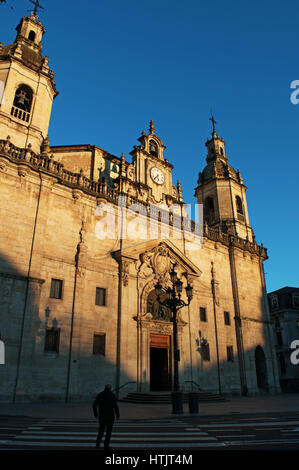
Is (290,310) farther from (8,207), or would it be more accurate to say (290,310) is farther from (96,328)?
(8,207)

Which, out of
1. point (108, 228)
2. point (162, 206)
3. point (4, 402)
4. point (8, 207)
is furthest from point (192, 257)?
point (4, 402)

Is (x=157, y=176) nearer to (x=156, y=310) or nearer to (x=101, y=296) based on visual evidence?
(x=156, y=310)

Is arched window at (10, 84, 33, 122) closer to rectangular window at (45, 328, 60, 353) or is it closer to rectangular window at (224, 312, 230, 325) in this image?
rectangular window at (45, 328, 60, 353)

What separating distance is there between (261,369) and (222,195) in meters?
19.9

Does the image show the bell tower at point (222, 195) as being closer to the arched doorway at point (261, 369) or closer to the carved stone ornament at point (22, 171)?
the arched doorway at point (261, 369)

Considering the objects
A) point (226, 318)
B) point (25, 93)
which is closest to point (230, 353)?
point (226, 318)

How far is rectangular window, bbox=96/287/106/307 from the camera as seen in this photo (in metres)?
23.1

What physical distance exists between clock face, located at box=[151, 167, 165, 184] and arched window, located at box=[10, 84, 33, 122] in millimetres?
12030

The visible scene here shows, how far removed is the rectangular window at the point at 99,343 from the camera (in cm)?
2198

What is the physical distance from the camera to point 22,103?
25.7m

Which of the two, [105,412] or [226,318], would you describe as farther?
[226,318]

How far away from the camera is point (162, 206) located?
3116cm

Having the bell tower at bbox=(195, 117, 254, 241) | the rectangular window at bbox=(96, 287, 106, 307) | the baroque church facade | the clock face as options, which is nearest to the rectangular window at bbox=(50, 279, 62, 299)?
the baroque church facade

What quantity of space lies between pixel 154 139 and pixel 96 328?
2053 cm
